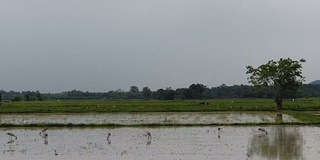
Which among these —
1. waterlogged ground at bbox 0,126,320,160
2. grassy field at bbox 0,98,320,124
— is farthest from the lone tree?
waterlogged ground at bbox 0,126,320,160

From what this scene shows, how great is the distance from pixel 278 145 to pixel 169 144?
368 cm

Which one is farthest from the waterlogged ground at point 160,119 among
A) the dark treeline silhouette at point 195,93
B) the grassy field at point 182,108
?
the dark treeline silhouette at point 195,93

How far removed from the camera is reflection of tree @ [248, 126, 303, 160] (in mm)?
13520

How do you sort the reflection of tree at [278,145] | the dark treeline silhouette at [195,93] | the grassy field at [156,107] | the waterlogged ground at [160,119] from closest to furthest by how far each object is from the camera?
1. the reflection of tree at [278,145]
2. the waterlogged ground at [160,119]
3. the grassy field at [156,107]
4. the dark treeline silhouette at [195,93]

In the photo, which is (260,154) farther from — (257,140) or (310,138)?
(310,138)

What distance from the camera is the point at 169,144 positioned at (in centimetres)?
1612

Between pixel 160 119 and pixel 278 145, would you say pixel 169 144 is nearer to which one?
pixel 278 145

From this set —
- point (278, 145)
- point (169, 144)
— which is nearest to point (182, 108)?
point (169, 144)

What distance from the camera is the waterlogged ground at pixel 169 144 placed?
13.7 m

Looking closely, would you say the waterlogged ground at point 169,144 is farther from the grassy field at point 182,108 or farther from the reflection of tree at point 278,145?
the grassy field at point 182,108

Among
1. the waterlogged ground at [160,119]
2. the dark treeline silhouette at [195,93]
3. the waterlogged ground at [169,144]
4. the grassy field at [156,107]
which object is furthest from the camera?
the dark treeline silhouette at [195,93]

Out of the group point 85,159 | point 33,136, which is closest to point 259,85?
point 33,136

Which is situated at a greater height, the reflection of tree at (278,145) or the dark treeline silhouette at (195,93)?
the dark treeline silhouette at (195,93)

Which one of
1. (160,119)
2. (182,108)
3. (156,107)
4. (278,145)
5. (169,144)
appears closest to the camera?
A: (278,145)
